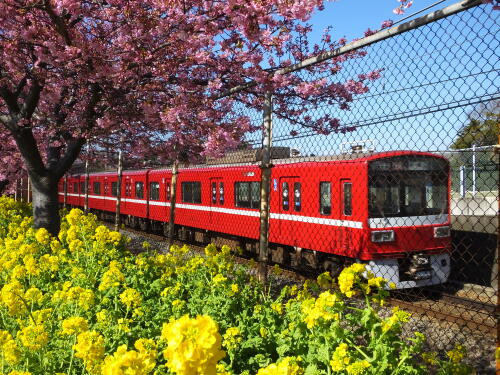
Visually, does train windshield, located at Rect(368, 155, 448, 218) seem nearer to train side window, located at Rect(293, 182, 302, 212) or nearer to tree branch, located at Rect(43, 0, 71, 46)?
train side window, located at Rect(293, 182, 302, 212)

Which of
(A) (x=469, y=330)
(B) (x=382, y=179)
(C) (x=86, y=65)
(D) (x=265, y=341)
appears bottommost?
(A) (x=469, y=330)

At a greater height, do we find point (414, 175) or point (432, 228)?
point (414, 175)

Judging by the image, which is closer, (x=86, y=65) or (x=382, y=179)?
(x=86, y=65)

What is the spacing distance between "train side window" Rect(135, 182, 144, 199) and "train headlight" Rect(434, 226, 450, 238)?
12568mm

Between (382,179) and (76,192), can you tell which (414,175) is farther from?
(76,192)

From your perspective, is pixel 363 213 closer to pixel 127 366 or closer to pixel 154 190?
pixel 127 366

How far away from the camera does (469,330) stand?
238 inches

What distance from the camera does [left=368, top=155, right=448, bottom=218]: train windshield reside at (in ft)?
25.3

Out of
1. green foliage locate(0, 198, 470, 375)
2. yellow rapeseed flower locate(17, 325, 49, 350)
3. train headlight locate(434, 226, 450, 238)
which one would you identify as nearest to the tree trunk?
green foliage locate(0, 198, 470, 375)

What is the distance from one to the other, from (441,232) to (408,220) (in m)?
0.70

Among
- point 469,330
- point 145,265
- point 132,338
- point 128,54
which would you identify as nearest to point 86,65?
point 128,54

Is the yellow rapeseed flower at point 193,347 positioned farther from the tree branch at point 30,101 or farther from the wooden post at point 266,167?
the tree branch at point 30,101

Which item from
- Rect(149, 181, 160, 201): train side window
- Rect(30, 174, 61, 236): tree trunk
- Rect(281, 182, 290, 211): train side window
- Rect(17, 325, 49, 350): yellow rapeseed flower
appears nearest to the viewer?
Rect(17, 325, 49, 350): yellow rapeseed flower

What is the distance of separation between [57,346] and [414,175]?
6.24m
